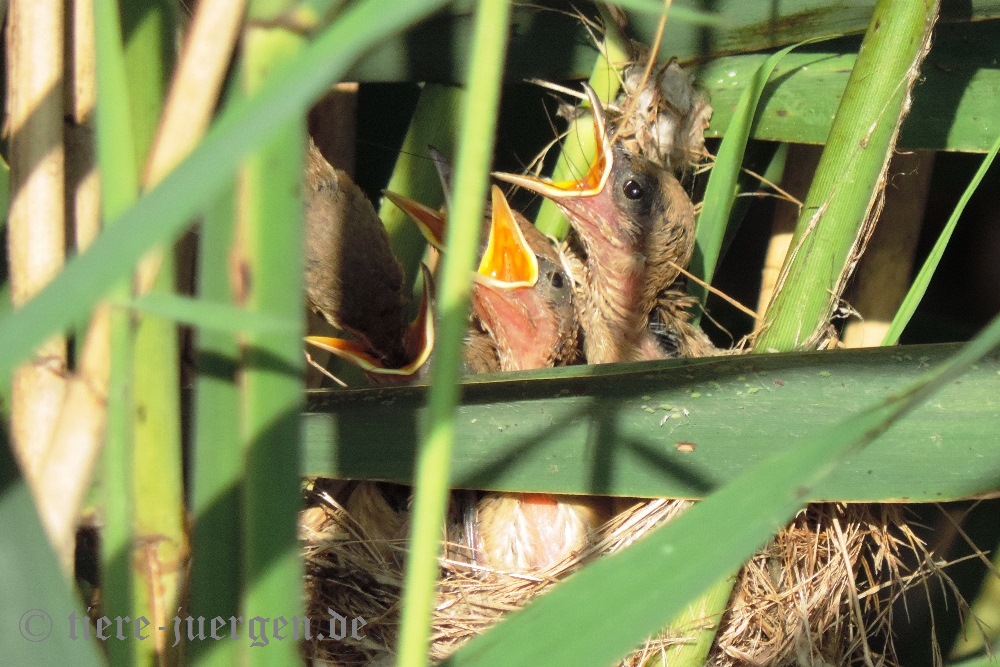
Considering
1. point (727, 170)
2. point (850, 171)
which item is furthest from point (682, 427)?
point (727, 170)

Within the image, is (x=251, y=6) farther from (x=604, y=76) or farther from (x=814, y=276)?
(x=604, y=76)

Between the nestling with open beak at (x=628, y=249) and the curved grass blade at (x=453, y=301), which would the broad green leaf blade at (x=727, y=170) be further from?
the curved grass blade at (x=453, y=301)

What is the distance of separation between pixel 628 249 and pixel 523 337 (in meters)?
0.17

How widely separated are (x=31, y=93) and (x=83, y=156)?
1.4 inches

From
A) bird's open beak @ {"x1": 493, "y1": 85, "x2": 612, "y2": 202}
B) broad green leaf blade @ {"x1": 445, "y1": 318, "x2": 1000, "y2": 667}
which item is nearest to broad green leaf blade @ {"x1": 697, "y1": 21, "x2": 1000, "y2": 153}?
bird's open beak @ {"x1": 493, "y1": 85, "x2": 612, "y2": 202}

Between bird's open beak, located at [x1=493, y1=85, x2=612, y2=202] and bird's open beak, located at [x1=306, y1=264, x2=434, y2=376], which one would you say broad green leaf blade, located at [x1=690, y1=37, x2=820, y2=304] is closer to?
bird's open beak, located at [x1=493, y1=85, x2=612, y2=202]

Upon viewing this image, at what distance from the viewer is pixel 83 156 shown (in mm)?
420

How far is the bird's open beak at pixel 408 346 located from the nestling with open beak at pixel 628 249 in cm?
18

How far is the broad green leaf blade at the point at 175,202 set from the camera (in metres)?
0.19

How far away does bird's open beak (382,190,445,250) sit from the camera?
37.5 inches

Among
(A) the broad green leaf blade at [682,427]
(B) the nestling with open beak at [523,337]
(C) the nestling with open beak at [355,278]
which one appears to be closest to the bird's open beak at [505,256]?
(B) the nestling with open beak at [523,337]

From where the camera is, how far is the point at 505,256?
110cm

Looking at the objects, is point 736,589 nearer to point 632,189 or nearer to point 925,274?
point 925,274

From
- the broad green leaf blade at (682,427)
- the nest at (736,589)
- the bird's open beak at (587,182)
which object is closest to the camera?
the broad green leaf blade at (682,427)
